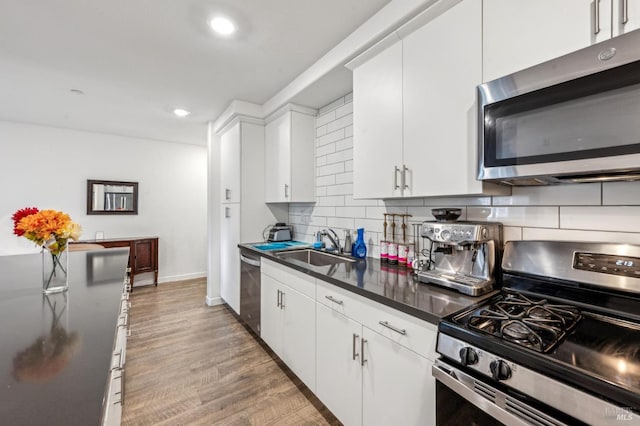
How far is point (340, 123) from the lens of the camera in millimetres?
2611

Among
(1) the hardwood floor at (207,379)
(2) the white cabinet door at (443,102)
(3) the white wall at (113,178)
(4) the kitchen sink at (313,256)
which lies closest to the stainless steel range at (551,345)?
(2) the white cabinet door at (443,102)

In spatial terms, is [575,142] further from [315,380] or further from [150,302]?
[150,302]

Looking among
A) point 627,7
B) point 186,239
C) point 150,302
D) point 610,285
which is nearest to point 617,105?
point 627,7

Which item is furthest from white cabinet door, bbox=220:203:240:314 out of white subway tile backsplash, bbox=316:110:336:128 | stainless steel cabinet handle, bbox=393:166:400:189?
stainless steel cabinet handle, bbox=393:166:400:189

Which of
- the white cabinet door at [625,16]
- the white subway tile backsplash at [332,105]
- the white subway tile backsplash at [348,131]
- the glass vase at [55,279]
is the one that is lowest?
the glass vase at [55,279]

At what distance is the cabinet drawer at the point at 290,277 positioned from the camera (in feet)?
5.95

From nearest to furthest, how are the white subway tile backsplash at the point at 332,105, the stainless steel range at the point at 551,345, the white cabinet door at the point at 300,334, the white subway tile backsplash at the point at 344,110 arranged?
the stainless steel range at the point at 551,345
the white cabinet door at the point at 300,334
the white subway tile backsplash at the point at 344,110
the white subway tile backsplash at the point at 332,105

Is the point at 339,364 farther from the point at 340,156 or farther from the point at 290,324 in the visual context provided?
the point at 340,156

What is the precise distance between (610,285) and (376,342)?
909 millimetres

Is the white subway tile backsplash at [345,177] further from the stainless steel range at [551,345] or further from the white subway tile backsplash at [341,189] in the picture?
the stainless steel range at [551,345]

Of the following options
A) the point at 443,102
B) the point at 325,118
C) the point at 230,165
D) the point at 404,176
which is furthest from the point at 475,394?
the point at 230,165

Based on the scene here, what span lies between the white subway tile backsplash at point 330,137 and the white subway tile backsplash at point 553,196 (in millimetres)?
1521

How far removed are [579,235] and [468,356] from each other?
78 cm

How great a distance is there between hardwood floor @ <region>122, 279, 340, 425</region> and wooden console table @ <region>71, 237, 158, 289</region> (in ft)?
4.21
